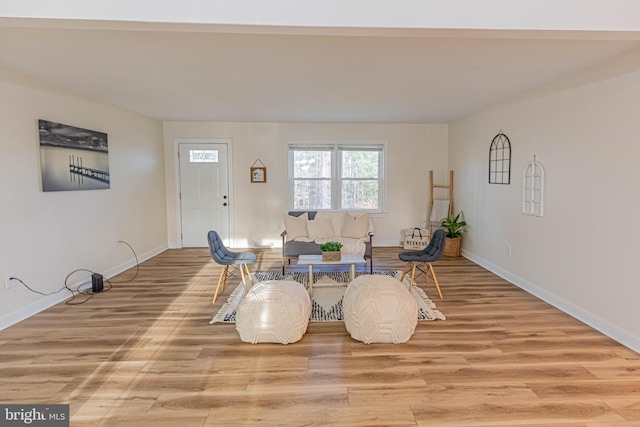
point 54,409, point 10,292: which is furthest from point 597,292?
point 10,292

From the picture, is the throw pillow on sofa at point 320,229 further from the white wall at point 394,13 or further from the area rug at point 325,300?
the white wall at point 394,13

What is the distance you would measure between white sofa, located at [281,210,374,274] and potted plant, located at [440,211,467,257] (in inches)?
55.6

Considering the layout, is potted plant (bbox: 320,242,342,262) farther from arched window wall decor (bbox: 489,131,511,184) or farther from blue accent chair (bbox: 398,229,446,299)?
arched window wall decor (bbox: 489,131,511,184)

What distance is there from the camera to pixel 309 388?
2.18m

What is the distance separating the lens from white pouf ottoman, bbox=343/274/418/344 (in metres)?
2.73

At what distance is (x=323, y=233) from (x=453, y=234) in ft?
7.38

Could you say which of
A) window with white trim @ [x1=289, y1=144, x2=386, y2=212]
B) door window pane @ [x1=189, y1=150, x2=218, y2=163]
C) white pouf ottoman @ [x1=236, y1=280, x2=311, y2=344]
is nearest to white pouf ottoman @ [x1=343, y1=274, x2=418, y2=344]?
white pouf ottoman @ [x1=236, y1=280, x2=311, y2=344]

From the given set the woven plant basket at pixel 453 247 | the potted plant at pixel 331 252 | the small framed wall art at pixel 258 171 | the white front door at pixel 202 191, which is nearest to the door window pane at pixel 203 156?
the white front door at pixel 202 191

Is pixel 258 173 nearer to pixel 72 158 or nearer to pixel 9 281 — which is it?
pixel 72 158

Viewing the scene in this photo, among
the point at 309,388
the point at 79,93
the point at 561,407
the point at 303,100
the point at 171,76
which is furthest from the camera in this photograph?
the point at 303,100

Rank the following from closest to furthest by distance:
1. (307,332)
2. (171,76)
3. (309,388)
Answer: (309,388) < (307,332) < (171,76)

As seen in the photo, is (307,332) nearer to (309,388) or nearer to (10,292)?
(309,388)

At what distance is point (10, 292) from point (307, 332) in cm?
273

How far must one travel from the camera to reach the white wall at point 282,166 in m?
6.29
